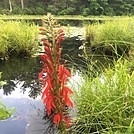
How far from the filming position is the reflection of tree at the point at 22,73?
4555mm

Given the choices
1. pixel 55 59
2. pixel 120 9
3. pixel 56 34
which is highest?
pixel 56 34

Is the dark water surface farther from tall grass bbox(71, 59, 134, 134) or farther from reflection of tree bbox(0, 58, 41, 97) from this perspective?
tall grass bbox(71, 59, 134, 134)

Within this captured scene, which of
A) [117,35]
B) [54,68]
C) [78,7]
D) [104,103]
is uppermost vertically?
[54,68]

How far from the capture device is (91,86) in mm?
2887

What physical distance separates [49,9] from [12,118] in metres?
21.0

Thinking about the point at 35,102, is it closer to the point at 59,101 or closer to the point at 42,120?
the point at 42,120

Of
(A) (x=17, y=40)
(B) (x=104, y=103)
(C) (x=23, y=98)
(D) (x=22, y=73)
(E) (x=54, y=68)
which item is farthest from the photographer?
(A) (x=17, y=40)

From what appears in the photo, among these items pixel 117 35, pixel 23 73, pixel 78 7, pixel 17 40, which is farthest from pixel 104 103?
pixel 78 7

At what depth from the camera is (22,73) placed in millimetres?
5434

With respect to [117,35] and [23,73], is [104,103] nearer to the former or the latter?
[23,73]

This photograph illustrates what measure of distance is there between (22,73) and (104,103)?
10.6 ft

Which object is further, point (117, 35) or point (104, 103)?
point (117, 35)

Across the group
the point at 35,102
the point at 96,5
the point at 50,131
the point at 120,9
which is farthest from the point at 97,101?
the point at 120,9

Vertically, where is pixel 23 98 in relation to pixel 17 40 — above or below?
below
